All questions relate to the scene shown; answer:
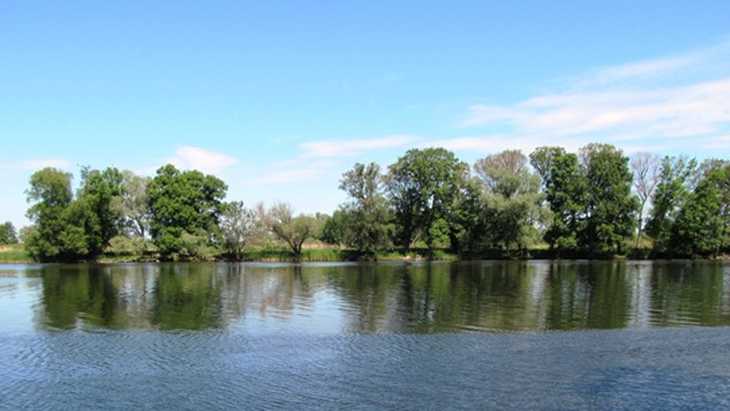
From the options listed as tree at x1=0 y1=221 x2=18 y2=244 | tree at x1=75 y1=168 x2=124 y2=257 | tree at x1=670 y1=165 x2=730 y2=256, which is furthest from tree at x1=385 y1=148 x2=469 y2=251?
tree at x1=0 y1=221 x2=18 y2=244

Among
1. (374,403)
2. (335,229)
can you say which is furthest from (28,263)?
(374,403)

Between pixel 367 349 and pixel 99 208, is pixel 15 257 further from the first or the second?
pixel 367 349

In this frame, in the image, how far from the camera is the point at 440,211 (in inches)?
3979

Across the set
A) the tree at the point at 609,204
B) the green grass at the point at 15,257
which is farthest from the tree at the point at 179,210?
the tree at the point at 609,204

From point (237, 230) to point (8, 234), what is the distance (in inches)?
3990

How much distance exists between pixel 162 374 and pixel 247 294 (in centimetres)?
2401

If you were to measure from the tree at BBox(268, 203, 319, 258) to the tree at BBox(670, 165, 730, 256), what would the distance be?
56.4m

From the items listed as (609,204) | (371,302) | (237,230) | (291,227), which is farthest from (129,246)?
(609,204)

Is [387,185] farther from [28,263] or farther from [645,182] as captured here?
[28,263]

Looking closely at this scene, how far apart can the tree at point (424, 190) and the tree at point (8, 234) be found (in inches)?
4510

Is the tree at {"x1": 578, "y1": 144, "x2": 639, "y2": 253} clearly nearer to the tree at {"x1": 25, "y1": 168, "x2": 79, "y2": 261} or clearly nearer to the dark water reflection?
the dark water reflection

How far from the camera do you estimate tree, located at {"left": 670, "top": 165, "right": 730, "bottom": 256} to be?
300 ft

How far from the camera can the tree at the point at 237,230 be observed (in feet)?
319

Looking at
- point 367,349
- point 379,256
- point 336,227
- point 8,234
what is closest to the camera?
point 367,349
